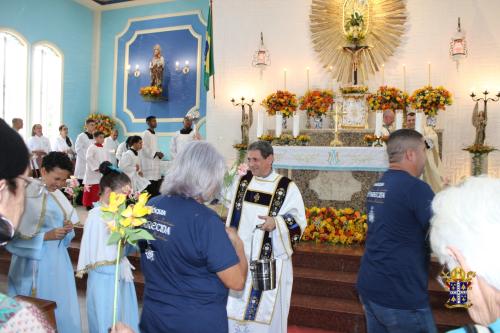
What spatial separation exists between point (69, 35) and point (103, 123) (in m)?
2.78

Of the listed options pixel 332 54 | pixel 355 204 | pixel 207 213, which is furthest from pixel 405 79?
pixel 207 213

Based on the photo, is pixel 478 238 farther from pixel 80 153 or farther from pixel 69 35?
pixel 69 35

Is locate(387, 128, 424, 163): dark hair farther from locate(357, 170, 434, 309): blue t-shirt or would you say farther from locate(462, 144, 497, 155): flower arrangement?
locate(462, 144, 497, 155): flower arrangement

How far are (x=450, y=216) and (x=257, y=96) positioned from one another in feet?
28.2

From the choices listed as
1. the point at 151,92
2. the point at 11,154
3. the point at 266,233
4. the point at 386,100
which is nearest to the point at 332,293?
the point at 266,233

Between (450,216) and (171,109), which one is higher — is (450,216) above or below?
below

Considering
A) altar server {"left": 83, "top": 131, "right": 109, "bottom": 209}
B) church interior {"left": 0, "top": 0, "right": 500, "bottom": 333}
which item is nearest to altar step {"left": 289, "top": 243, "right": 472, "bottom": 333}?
church interior {"left": 0, "top": 0, "right": 500, "bottom": 333}

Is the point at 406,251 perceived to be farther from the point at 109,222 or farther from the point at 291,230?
the point at 109,222

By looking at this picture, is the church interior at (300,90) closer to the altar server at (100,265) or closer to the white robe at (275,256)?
the white robe at (275,256)

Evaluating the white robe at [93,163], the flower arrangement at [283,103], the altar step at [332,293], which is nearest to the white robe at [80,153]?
the white robe at [93,163]

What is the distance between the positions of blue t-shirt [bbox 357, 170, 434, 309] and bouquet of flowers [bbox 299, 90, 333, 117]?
5682mm

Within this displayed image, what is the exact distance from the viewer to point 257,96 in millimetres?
9711

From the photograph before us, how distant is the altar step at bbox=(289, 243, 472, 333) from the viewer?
4602 mm

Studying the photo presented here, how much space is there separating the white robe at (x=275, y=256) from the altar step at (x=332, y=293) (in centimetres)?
95
